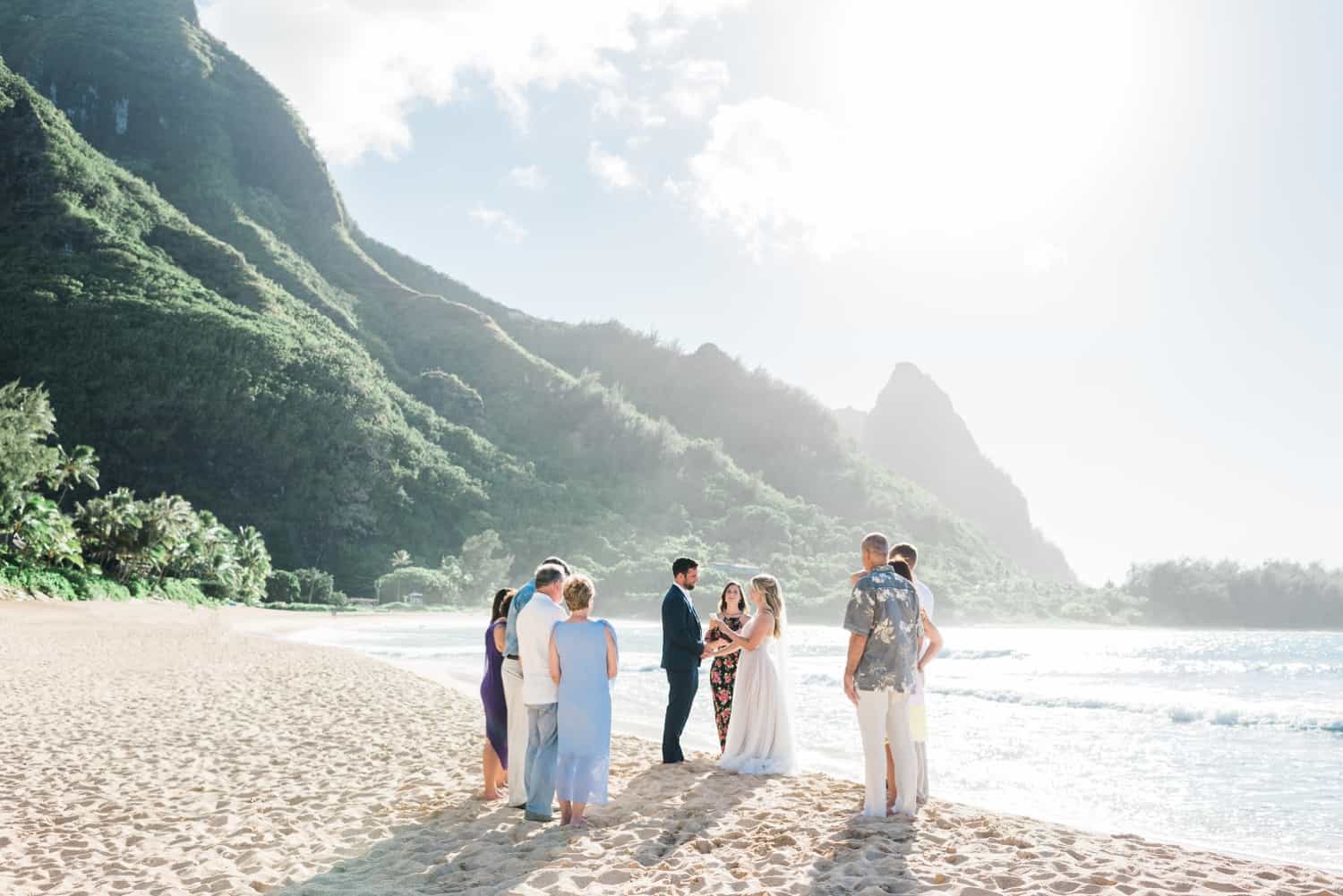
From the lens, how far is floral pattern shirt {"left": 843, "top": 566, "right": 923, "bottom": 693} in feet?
19.8

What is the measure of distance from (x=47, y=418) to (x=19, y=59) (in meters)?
144

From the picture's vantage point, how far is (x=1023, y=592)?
468ft

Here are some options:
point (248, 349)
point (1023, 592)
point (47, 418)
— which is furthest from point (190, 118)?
point (1023, 592)

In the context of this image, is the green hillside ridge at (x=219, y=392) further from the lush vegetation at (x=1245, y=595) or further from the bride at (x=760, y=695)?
the bride at (x=760, y=695)

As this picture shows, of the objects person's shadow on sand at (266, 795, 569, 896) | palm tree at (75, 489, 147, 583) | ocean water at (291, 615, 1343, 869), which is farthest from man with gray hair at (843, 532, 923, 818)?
palm tree at (75, 489, 147, 583)

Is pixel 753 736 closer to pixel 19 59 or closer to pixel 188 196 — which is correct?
pixel 188 196

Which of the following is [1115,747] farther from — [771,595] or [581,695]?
[581,695]

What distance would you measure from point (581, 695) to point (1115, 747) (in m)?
11.1

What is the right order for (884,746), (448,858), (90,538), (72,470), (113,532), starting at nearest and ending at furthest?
1. (448,858)
2. (884,746)
3. (90,538)
4. (113,532)
5. (72,470)

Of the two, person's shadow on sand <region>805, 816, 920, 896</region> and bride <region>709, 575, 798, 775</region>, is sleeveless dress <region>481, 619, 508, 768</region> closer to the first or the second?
bride <region>709, 575, 798, 775</region>

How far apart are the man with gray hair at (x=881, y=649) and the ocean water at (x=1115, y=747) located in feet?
10.0

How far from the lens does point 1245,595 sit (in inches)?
5369

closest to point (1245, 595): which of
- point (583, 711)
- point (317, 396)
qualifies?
point (317, 396)

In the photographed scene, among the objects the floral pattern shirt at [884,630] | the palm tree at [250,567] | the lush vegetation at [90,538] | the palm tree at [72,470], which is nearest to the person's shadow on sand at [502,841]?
the floral pattern shirt at [884,630]
